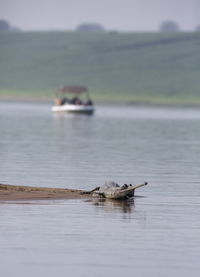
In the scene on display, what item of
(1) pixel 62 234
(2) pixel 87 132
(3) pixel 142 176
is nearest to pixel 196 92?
(2) pixel 87 132

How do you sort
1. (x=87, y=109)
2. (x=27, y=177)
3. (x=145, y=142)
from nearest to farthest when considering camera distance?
(x=27, y=177)
(x=145, y=142)
(x=87, y=109)

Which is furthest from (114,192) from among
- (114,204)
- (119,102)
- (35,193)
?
(119,102)

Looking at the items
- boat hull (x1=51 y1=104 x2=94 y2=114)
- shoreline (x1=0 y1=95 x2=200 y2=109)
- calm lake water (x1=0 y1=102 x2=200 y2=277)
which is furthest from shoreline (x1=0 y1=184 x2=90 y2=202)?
shoreline (x1=0 y1=95 x2=200 y2=109)

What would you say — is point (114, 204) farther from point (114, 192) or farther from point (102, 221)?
point (102, 221)

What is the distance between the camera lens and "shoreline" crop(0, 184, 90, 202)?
90.8 ft

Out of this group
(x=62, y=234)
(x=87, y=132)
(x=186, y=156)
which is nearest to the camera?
(x=62, y=234)

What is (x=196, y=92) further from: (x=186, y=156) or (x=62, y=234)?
(x=62, y=234)

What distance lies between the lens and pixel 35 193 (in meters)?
28.3

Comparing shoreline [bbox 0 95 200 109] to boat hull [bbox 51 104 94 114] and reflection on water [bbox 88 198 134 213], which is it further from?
reflection on water [bbox 88 198 134 213]

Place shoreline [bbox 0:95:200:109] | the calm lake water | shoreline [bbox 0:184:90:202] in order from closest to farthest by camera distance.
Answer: the calm lake water → shoreline [bbox 0:184:90:202] → shoreline [bbox 0:95:200:109]

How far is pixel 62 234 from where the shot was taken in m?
22.5

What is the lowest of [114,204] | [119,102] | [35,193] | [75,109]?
[114,204]

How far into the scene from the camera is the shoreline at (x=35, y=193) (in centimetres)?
2767

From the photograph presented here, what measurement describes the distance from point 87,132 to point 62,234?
49.2 m
